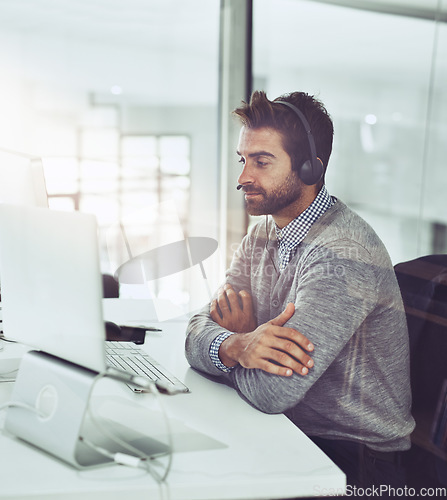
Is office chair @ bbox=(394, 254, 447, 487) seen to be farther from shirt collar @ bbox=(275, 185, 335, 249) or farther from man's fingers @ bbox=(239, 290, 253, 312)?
man's fingers @ bbox=(239, 290, 253, 312)

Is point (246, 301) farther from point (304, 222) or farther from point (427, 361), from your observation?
point (427, 361)

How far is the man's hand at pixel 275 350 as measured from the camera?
1007mm

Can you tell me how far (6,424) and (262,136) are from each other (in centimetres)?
95

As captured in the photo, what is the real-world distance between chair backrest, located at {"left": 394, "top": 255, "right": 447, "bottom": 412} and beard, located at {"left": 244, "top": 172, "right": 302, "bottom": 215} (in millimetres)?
365

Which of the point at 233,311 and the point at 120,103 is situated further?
the point at 120,103

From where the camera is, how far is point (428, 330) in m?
1.26

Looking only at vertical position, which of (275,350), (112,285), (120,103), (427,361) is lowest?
(112,285)

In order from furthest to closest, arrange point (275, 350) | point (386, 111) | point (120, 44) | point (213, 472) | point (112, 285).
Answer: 1. point (120, 44)
2. point (386, 111)
3. point (112, 285)
4. point (275, 350)
5. point (213, 472)

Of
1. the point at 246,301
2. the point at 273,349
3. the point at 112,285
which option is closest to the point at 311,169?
the point at 246,301

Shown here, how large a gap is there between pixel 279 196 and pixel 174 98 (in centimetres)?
214

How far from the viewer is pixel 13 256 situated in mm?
914

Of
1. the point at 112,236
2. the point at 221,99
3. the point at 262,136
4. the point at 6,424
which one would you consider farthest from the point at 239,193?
the point at 6,424

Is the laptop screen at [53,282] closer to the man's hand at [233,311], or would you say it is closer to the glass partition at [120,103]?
the man's hand at [233,311]

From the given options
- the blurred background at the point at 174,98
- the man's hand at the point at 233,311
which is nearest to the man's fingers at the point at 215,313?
the man's hand at the point at 233,311
